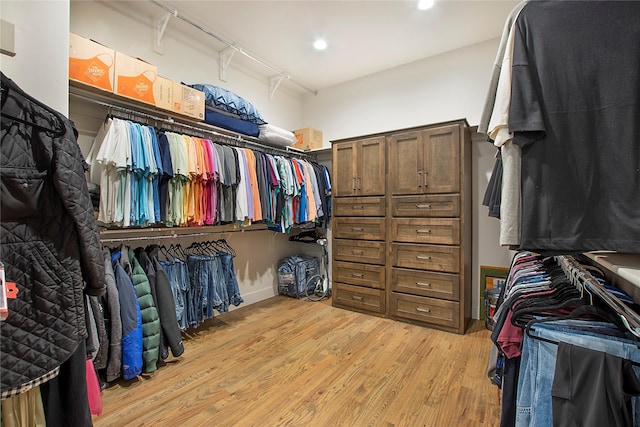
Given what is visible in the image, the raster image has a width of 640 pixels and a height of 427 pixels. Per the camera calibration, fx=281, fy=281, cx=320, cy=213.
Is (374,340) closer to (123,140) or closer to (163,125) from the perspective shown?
(123,140)

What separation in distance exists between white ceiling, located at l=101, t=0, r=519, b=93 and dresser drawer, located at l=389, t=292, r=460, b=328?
269 centimetres

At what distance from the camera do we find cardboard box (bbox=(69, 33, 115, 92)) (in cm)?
183

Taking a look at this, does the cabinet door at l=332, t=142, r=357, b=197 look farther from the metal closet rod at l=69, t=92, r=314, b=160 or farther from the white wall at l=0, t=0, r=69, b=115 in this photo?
the white wall at l=0, t=0, r=69, b=115

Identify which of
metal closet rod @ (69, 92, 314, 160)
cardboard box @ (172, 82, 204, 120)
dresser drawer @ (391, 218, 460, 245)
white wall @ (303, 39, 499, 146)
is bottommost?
dresser drawer @ (391, 218, 460, 245)

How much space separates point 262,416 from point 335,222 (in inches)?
86.9

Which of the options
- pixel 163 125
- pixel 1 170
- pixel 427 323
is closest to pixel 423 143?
pixel 427 323

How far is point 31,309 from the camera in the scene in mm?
855

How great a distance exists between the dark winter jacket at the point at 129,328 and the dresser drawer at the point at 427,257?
2.33 meters

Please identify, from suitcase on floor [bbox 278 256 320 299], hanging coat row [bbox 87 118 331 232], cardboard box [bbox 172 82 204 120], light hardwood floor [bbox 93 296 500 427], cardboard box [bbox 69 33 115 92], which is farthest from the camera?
suitcase on floor [bbox 278 256 320 299]

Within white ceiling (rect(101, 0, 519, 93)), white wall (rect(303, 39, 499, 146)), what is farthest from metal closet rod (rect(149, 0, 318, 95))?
white wall (rect(303, 39, 499, 146))

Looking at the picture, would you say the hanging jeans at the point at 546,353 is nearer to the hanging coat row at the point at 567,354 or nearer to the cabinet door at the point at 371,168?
the hanging coat row at the point at 567,354

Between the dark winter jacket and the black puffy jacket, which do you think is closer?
the black puffy jacket

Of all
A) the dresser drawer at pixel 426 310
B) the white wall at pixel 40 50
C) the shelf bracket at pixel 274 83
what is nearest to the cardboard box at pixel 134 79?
the white wall at pixel 40 50

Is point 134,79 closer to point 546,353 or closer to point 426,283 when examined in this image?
point 546,353
